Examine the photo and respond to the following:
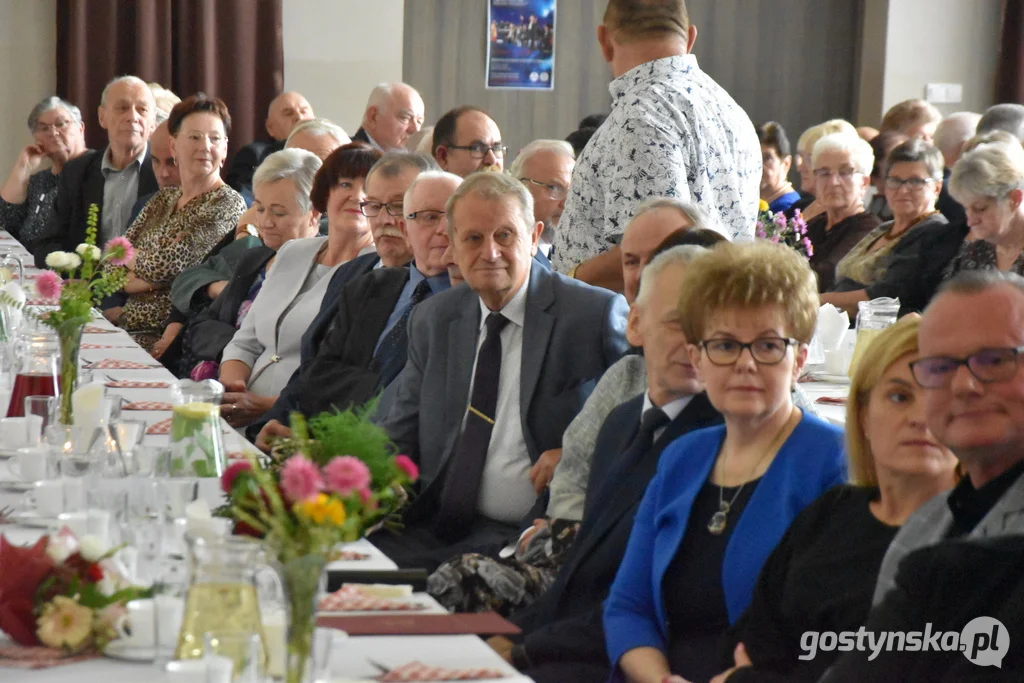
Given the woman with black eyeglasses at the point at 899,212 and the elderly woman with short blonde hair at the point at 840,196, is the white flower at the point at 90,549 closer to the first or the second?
the woman with black eyeglasses at the point at 899,212

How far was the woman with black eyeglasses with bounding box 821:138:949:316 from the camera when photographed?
5.62m

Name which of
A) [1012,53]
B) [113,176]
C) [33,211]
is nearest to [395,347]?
[113,176]

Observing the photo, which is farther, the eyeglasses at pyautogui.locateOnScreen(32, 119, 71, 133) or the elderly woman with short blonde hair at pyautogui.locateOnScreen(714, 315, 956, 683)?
the eyeglasses at pyautogui.locateOnScreen(32, 119, 71, 133)

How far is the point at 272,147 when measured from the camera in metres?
8.33

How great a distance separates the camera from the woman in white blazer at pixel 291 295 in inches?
177

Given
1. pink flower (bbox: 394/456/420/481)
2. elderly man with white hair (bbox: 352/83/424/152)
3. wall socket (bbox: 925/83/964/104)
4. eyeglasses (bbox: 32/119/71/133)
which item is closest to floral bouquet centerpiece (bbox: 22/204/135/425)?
pink flower (bbox: 394/456/420/481)

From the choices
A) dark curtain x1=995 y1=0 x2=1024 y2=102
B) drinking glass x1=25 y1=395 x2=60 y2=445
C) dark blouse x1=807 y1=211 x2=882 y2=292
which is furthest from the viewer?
dark curtain x1=995 y1=0 x2=1024 y2=102

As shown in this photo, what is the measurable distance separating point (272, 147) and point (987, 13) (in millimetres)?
5149

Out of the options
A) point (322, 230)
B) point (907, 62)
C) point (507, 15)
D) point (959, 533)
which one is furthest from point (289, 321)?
point (907, 62)

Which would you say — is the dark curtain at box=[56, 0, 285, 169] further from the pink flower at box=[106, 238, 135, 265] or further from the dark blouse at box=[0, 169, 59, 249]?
the pink flower at box=[106, 238, 135, 265]

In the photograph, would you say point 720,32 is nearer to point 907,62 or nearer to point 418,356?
point 907,62

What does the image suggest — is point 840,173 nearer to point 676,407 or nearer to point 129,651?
point 676,407

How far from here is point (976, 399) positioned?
1.58m

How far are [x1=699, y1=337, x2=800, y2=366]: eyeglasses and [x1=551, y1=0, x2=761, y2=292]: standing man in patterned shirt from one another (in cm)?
164
